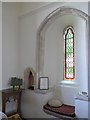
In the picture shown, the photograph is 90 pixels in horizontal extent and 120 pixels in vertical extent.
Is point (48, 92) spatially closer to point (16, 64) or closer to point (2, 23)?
point (16, 64)

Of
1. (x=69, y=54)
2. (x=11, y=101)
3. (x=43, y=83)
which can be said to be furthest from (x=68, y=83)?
(x=11, y=101)

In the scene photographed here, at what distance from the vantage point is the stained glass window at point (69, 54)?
4.66m

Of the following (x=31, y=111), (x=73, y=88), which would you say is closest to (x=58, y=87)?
(x=73, y=88)

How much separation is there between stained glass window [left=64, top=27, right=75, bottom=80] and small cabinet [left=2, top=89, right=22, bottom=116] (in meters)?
1.40

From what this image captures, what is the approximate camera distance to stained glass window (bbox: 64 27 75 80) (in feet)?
15.3

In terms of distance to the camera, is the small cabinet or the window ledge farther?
the window ledge

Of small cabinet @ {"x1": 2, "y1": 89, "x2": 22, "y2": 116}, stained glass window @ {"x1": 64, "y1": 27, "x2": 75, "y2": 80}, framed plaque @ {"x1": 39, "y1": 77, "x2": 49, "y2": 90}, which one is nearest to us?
small cabinet @ {"x1": 2, "y1": 89, "x2": 22, "y2": 116}

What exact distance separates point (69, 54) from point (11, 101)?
2023 millimetres

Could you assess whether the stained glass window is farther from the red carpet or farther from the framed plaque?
the red carpet

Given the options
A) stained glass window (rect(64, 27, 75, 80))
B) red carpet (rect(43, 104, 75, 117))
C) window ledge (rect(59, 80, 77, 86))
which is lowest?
red carpet (rect(43, 104, 75, 117))

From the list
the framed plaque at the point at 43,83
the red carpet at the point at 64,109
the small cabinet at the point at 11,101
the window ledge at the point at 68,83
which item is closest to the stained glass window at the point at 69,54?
the window ledge at the point at 68,83

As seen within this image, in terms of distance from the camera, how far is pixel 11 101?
4523mm

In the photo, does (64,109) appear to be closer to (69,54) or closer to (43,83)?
(43,83)

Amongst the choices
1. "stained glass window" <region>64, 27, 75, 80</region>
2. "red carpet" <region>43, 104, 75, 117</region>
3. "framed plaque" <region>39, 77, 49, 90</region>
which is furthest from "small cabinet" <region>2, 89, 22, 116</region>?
"stained glass window" <region>64, 27, 75, 80</region>
